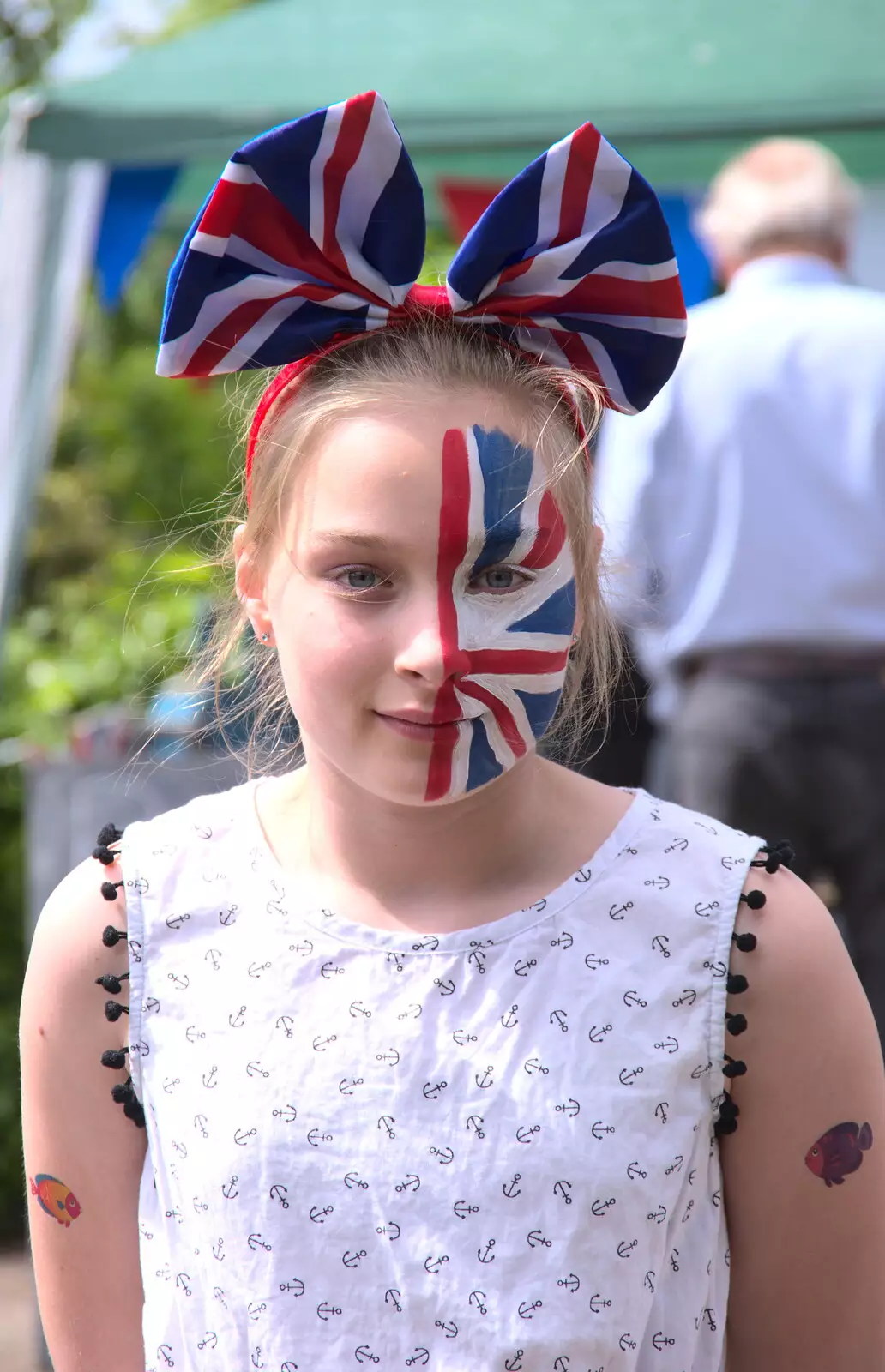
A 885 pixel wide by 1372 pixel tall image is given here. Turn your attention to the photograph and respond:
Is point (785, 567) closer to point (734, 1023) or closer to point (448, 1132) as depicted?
point (734, 1023)

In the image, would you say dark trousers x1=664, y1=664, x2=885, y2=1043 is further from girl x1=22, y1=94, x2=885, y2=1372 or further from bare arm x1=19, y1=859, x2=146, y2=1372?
bare arm x1=19, y1=859, x2=146, y2=1372

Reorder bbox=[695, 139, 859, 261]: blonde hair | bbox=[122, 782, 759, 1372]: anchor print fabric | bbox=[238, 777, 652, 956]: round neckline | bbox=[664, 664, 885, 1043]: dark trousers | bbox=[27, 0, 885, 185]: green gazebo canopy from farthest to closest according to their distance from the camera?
bbox=[27, 0, 885, 185]: green gazebo canopy, bbox=[695, 139, 859, 261]: blonde hair, bbox=[664, 664, 885, 1043]: dark trousers, bbox=[238, 777, 652, 956]: round neckline, bbox=[122, 782, 759, 1372]: anchor print fabric

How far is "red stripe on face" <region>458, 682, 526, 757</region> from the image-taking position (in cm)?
133

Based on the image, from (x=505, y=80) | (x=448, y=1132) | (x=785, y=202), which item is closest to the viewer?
(x=448, y=1132)

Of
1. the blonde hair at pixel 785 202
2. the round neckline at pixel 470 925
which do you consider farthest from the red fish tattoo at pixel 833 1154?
the blonde hair at pixel 785 202

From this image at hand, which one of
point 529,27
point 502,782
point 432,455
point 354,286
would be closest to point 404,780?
point 502,782

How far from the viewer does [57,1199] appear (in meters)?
1.42

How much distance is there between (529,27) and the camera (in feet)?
14.3

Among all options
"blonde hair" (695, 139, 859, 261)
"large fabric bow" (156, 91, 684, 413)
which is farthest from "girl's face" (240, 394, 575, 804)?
"blonde hair" (695, 139, 859, 261)

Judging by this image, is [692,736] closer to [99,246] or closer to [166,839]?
[166,839]

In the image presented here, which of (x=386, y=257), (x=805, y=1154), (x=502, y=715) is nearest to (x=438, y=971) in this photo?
(x=502, y=715)

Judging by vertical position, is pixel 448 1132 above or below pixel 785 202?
below

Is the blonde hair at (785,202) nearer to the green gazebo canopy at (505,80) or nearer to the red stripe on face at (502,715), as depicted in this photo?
the green gazebo canopy at (505,80)

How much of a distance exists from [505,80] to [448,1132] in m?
3.54
